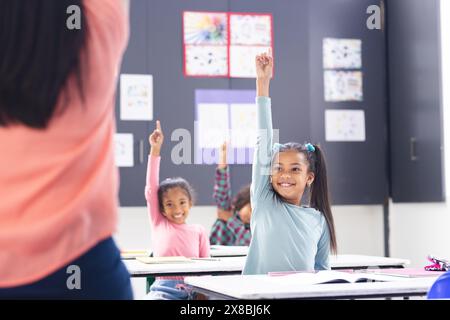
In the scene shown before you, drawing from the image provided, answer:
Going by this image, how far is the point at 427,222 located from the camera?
488cm

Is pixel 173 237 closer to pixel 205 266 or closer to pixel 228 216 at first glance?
pixel 205 266

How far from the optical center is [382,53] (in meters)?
5.25

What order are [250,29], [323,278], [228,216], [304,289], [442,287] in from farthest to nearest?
1. [250,29]
2. [228,216]
3. [323,278]
4. [304,289]
5. [442,287]

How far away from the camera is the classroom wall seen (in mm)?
4715

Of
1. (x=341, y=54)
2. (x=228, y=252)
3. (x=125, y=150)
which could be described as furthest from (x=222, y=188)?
(x=341, y=54)

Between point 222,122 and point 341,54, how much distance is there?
927 mm

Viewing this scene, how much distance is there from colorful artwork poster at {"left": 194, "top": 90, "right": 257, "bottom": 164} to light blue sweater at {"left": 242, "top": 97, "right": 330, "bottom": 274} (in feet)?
7.53

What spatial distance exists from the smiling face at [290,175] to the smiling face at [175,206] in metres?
0.92

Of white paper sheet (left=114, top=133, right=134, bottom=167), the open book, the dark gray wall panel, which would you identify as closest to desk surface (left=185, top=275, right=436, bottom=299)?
the open book

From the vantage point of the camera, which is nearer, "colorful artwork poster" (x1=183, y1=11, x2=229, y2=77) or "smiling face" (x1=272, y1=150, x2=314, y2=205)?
"smiling face" (x1=272, y1=150, x2=314, y2=205)

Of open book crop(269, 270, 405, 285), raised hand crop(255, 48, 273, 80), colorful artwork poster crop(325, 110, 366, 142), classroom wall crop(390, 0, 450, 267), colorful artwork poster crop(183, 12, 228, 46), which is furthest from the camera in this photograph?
colorful artwork poster crop(325, 110, 366, 142)

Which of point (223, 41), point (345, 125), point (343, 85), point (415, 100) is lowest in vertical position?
point (345, 125)

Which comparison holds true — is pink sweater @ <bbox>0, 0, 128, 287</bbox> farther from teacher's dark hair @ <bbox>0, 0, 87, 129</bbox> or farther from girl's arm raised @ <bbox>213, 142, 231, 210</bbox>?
girl's arm raised @ <bbox>213, 142, 231, 210</bbox>

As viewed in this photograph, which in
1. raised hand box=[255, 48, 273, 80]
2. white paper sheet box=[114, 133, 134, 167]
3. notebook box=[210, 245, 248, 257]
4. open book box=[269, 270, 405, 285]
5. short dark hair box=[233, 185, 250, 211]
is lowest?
notebook box=[210, 245, 248, 257]
